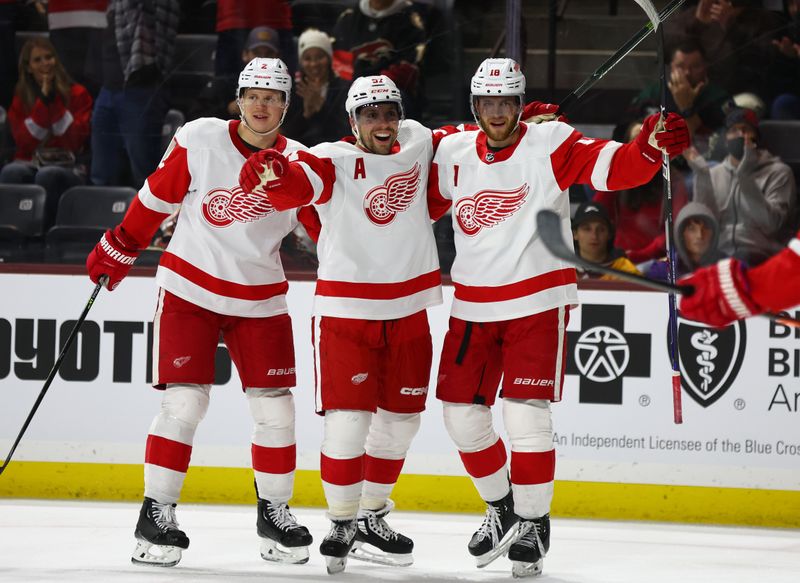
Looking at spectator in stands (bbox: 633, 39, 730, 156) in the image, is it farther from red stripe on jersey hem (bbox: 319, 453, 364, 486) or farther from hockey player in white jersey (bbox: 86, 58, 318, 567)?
red stripe on jersey hem (bbox: 319, 453, 364, 486)

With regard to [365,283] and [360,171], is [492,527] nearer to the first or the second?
[365,283]

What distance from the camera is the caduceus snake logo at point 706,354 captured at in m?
4.37

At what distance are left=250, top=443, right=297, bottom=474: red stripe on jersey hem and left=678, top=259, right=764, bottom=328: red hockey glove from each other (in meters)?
1.60

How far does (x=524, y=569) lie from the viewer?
3.35 metres

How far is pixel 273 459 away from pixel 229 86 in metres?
2.00

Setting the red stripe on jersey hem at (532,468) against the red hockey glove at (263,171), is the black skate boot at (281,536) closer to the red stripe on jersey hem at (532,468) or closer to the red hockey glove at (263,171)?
the red stripe on jersey hem at (532,468)

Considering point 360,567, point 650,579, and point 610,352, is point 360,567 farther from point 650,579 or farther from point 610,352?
point 610,352

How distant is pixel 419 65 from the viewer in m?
4.98

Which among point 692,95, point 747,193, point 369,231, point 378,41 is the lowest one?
point 369,231

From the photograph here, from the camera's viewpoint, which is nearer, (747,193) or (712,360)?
(712,360)

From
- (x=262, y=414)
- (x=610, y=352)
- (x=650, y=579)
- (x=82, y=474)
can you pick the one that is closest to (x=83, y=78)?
(x=82, y=474)

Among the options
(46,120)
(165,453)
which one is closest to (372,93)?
(165,453)

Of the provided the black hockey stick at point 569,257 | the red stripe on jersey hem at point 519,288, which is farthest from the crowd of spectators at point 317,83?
the black hockey stick at point 569,257

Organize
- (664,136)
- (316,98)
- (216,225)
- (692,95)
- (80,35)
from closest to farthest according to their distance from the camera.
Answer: (664,136) < (216,225) < (692,95) < (316,98) < (80,35)
